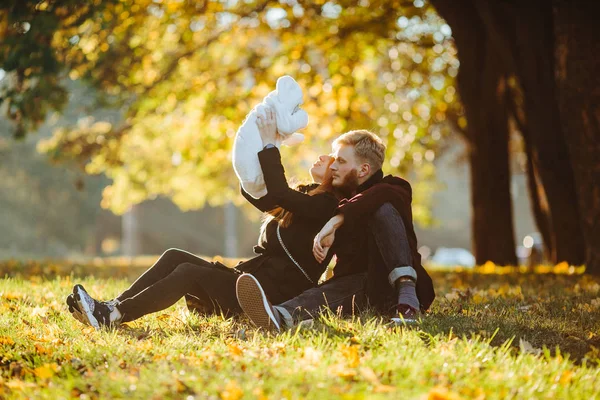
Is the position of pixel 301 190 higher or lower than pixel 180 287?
higher

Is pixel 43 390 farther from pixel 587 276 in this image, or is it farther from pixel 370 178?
pixel 587 276

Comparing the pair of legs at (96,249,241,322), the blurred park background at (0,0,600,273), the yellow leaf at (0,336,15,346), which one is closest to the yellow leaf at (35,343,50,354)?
the yellow leaf at (0,336,15,346)

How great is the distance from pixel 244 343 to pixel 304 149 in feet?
50.6

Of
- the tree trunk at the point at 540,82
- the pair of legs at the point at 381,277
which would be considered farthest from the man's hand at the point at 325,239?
the tree trunk at the point at 540,82

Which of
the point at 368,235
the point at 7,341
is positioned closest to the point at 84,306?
the point at 7,341

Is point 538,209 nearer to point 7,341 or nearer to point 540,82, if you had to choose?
point 540,82

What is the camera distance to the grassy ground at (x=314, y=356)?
3367 millimetres

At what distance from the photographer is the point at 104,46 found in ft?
41.1

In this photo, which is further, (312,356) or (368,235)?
(368,235)

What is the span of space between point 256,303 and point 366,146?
53.1 inches

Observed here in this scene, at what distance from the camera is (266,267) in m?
5.22

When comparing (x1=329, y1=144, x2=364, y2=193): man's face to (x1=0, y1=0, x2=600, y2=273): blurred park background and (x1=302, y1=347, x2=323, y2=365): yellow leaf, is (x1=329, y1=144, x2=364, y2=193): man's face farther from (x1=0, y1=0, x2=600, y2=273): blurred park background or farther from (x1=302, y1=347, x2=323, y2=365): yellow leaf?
(x1=0, y1=0, x2=600, y2=273): blurred park background

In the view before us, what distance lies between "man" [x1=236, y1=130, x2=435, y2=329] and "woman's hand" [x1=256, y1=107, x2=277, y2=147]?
46 centimetres

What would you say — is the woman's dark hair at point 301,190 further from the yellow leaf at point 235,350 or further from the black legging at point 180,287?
the yellow leaf at point 235,350
